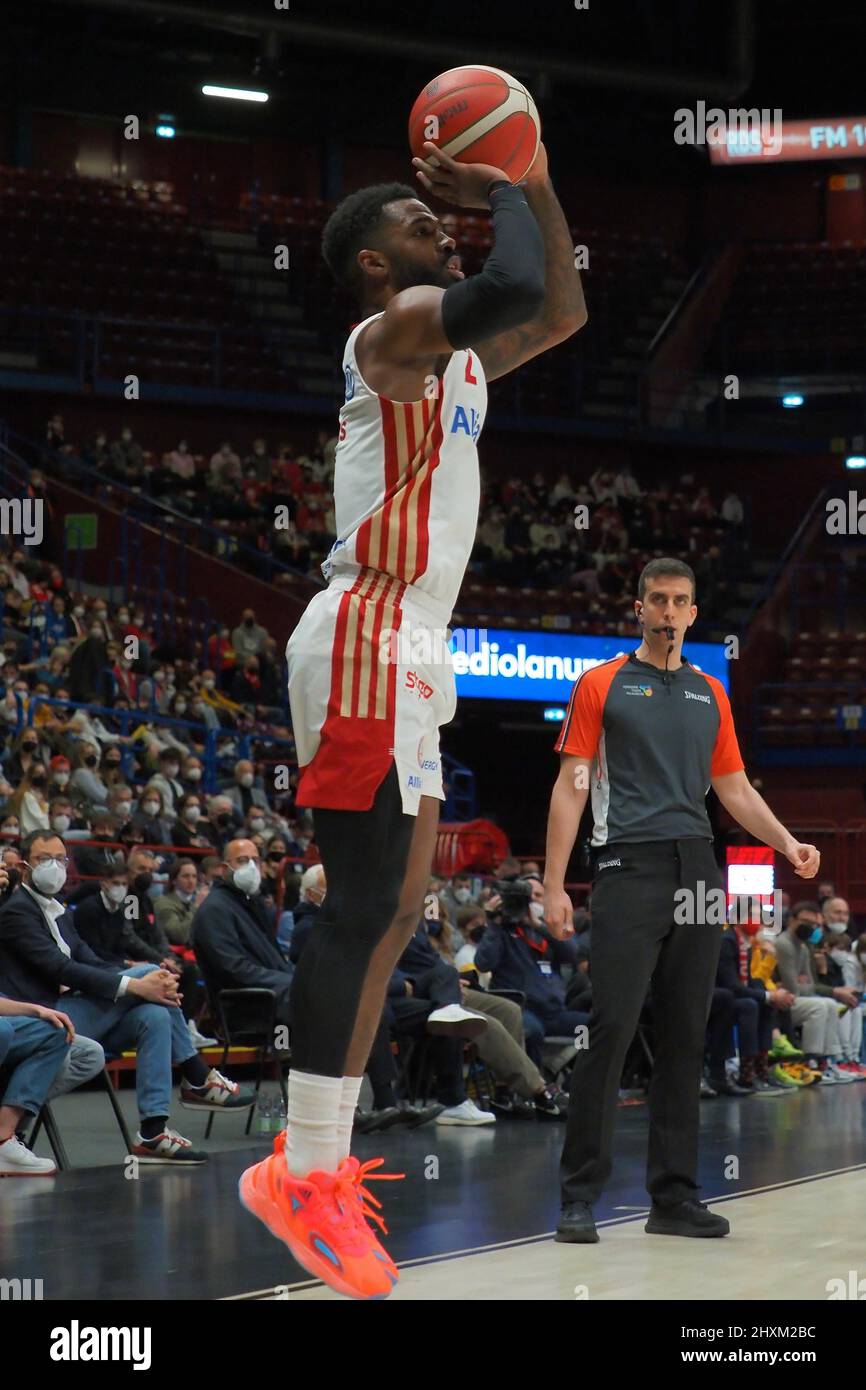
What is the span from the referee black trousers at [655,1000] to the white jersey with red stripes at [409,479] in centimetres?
205

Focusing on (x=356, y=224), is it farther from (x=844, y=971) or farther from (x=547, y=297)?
(x=844, y=971)

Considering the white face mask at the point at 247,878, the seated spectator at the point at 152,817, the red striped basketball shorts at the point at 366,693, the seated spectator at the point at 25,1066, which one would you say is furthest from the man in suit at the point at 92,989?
the red striped basketball shorts at the point at 366,693

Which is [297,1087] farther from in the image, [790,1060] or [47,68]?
[47,68]

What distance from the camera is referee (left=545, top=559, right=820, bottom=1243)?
5273 millimetres

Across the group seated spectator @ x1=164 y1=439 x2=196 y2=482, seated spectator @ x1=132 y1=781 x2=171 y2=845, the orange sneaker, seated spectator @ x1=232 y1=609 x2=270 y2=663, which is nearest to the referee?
the orange sneaker

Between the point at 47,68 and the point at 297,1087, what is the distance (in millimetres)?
23884

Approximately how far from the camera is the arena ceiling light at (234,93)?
24969 mm

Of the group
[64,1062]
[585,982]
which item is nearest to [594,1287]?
[64,1062]

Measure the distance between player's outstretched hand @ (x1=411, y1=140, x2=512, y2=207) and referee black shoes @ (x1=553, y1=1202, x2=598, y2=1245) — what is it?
3022 mm

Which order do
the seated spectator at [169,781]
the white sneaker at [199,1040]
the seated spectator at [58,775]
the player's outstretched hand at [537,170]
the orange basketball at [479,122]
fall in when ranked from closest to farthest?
1. the orange basketball at [479,122]
2. the player's outstretched hand at [537,170]
3. the white sneaker at [199,1040]
4. the seated spectator at [58,775]
5. the seated spectator at [169,781]

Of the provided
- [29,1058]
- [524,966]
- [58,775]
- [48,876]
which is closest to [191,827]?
[58,775]

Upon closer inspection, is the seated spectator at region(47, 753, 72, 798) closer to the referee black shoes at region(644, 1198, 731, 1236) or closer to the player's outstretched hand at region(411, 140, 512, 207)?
the referee black shoes at region(644, 1198, 731, 1236)

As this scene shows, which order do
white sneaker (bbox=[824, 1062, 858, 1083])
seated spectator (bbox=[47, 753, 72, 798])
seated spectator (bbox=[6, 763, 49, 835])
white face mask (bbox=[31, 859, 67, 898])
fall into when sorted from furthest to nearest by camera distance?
white sneaker (bbox=[824, 1062, 858, 1083]) → seated spectator (bbox=[47, 753, 72, 798]) → seated spectator (bbox=[6, 763, 49, 835]) → white face mask (bbox=[31, 859, 67, 898])

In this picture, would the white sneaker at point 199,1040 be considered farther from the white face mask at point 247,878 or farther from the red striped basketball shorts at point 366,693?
the red striped basketball shorts at point 366,693
